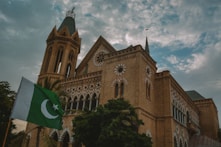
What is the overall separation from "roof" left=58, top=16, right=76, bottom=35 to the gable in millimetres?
5682

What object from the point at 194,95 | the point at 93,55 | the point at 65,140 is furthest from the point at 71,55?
the point at 194,95

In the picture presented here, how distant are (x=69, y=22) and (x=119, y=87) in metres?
18.5

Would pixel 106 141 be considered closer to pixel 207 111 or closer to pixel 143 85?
pixel 143 85

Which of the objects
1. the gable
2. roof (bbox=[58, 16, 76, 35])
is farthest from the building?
roof (bbox=[58, 16, 76, 35])

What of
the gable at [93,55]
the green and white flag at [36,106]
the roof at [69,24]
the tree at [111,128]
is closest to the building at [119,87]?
the gable at [93,55]

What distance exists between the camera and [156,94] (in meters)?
22.1

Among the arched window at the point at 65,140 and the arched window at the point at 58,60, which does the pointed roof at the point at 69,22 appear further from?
the arched window at the point at 65,140

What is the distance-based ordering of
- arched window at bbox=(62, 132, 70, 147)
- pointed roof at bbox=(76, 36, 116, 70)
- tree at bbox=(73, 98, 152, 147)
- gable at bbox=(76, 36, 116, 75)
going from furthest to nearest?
1. pointed roof at bbox=(76, 36, 116, 70)
2. gable at bbox=(76, 36, 116, 75)
3. arched window at bbox=(62, 132, 70, 147)
4. tree at bbox=(73, 98, 152, 147)

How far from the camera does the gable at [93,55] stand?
90.6 ft

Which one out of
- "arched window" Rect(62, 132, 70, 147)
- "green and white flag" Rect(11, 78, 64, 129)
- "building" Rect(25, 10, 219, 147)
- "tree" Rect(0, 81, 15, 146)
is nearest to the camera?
"green and white flag" Rect(11, 78, 64, 129)

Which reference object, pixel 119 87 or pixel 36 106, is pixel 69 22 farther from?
pixel 36 106

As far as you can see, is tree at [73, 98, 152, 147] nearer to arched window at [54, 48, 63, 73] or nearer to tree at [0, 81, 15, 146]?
tree at [0, 81, 15, 146]

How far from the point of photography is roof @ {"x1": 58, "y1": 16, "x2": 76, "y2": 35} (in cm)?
3267

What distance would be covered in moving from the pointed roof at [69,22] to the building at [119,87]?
1.00m
